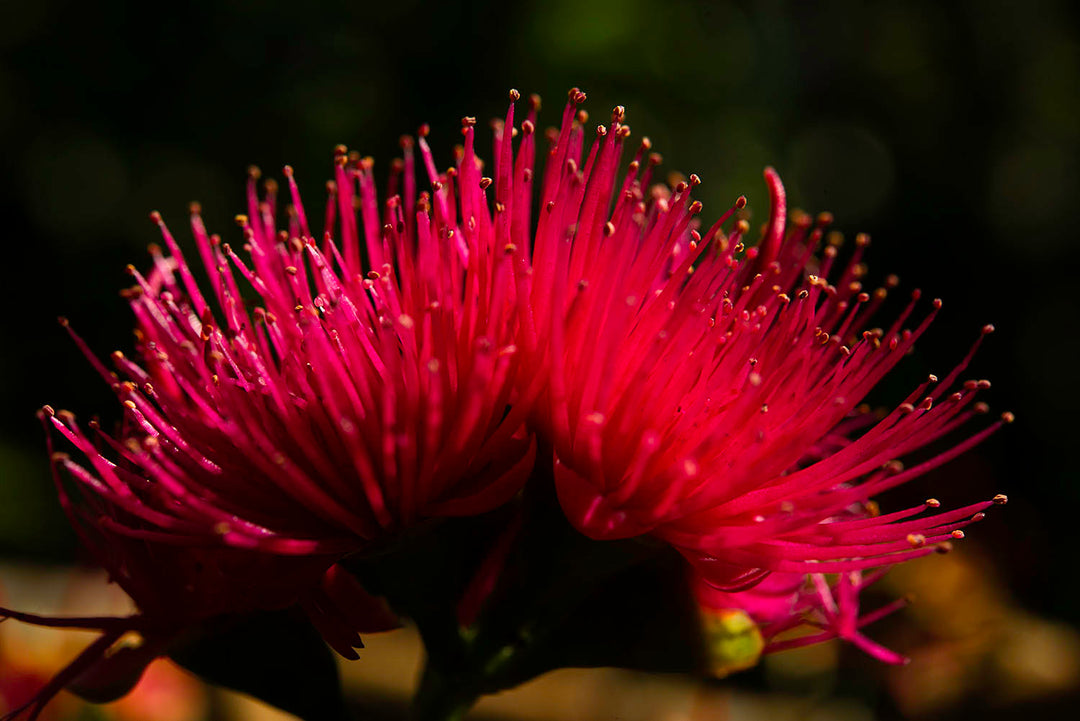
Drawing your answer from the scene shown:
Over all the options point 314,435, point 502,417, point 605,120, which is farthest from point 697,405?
point 605,120

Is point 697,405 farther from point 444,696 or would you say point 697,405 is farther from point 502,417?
point 444,696

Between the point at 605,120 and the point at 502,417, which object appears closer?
the point at 502,417

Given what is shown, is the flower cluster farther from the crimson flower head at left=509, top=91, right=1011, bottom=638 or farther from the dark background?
the dark background

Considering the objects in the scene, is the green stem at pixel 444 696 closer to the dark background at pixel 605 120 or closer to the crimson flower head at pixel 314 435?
the crimson flower head at pixel 314 435

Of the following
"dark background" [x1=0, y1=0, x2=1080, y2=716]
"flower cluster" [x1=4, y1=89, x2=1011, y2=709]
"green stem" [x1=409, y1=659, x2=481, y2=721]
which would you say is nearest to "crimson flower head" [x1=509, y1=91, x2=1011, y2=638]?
"flower cluster" [x1=4, y1=89, x2=1011, y2=709]

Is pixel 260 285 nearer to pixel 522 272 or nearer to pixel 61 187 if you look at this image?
pixel 522 272

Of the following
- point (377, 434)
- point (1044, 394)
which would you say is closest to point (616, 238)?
point (377, 434)
